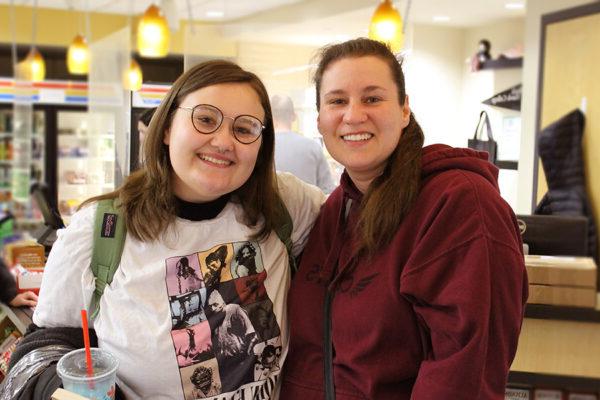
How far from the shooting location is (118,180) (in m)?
2.77


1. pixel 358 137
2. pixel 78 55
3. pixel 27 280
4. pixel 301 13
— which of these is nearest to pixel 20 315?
pixel 27 280

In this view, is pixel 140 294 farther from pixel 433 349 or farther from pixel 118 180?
pixel 118 180

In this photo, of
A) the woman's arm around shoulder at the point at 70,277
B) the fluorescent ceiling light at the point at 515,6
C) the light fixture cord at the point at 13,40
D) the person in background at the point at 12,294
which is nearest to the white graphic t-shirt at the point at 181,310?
the woman's arm around shoulder at the point at 70,277

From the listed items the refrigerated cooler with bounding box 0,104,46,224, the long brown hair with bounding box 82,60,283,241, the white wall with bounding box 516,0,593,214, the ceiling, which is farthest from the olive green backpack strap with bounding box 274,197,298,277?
the refrigerated cooler with bounding box 0,104,46,224

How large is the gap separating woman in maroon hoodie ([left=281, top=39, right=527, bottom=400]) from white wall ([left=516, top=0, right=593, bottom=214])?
13.7 ft

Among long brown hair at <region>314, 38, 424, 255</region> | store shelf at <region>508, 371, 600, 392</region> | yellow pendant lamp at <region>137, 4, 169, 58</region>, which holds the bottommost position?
store shelf at <region>508, 371, 600, 392</region>

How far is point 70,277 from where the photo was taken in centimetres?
143

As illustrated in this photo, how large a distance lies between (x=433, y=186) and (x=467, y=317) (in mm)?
284

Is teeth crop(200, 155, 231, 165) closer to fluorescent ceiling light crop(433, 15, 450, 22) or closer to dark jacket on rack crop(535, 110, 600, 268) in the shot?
dark jacket on rack crop(535, 110, 600, 268)

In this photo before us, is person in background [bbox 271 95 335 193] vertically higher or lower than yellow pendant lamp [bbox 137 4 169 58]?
lower

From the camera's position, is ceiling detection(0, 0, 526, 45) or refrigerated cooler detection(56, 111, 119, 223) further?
ceiling detection(0, 0, 526, 45)

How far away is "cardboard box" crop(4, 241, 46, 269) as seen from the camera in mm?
2545

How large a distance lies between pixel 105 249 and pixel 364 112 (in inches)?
25.9

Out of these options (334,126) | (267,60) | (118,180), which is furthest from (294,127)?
(334,126)
